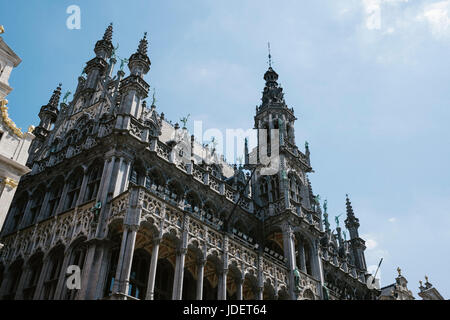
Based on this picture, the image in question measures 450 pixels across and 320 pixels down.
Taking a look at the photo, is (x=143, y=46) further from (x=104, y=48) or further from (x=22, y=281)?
(x=22, y=281)

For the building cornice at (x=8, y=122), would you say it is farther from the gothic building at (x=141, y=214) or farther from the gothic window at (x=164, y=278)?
the gothic window at (x=164, y=278)

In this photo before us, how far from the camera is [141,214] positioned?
70.9 ft

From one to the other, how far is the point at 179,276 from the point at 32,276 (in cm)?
916

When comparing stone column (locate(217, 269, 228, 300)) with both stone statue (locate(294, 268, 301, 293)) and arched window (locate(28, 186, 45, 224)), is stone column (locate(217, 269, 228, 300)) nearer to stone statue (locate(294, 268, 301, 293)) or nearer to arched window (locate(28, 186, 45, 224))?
stone statue (locate(294, 268, 301, 293))

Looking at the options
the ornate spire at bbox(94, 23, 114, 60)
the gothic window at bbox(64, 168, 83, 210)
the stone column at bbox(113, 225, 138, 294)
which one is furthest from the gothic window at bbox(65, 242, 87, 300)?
the ornate spire at bbox(94, 23, 114, 60)

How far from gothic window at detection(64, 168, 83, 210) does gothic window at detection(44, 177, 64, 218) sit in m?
0.97

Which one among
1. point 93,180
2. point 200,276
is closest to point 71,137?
point 93,180

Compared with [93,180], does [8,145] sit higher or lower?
higher

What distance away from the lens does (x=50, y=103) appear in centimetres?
3800

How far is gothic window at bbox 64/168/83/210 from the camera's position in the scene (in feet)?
87.2

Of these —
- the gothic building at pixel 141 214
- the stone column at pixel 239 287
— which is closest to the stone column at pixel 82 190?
the gothic building at pixel 141 214

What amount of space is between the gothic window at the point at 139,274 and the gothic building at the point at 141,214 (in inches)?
2.5
